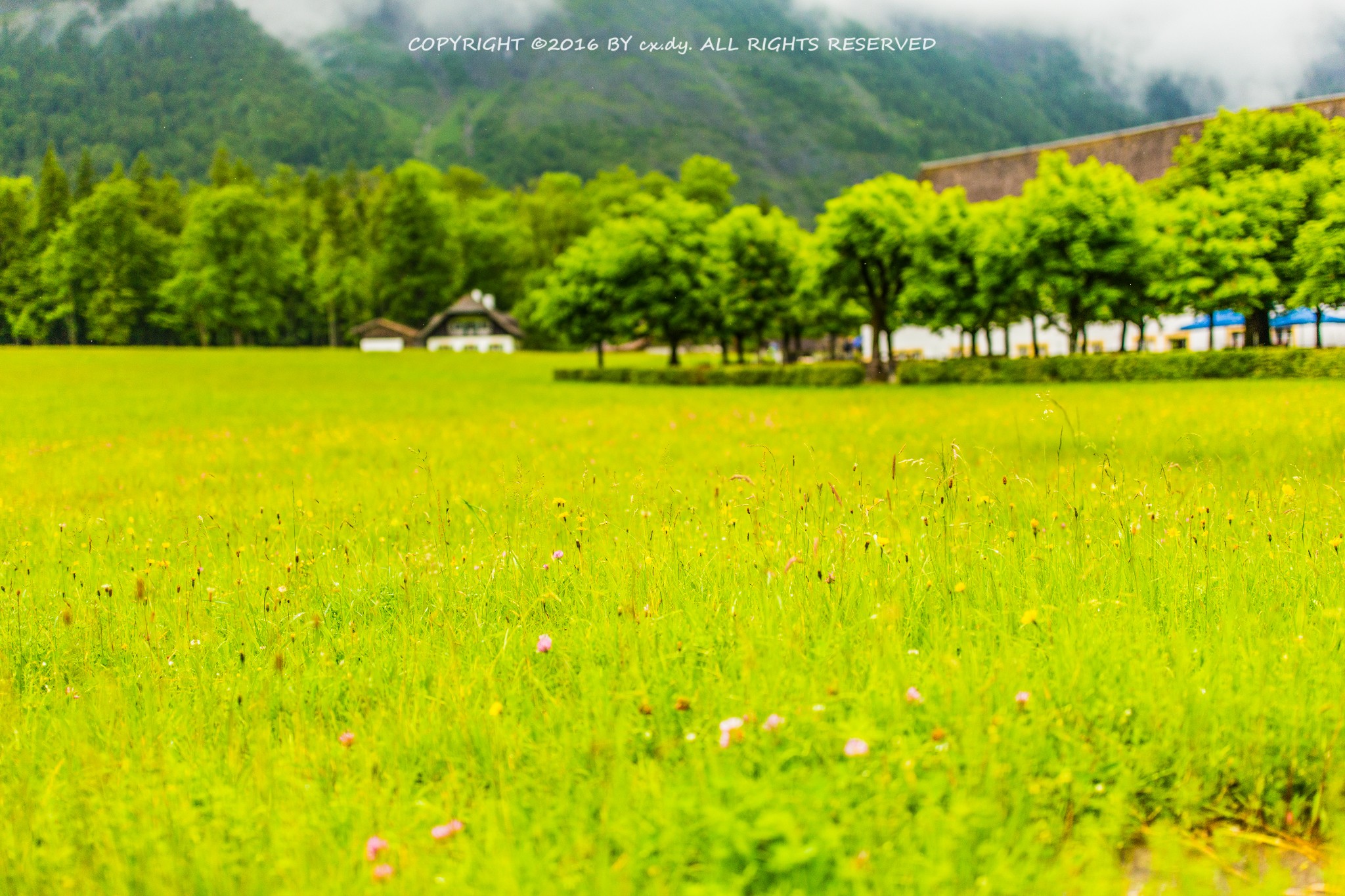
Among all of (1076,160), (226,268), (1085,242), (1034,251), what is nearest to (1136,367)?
(1085,242)

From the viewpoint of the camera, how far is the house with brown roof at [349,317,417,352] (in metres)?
101

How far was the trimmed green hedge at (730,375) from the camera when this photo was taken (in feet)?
126

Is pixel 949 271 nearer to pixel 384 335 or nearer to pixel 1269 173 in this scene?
pixel 1269 173

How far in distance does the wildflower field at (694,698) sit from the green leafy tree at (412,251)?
96.3 meters

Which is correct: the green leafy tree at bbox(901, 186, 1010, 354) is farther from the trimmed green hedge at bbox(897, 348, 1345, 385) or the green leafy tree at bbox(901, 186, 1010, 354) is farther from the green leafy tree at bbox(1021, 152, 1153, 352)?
the trimmed green hedge at bbox(897, 348, 1345, 385)

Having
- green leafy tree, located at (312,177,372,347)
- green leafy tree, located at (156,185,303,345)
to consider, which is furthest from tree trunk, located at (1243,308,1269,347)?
green leafy tree, located at (312,177,372,347)

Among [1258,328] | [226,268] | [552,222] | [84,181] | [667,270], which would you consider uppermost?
[84,181]

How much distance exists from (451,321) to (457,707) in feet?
345

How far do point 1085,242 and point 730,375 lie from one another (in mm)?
17172

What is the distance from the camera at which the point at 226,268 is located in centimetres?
8250

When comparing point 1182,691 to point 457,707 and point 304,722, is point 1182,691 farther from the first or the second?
point 304,722

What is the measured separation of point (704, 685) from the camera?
3.31 meters

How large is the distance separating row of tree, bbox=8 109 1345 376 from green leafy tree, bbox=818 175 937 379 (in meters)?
0.12

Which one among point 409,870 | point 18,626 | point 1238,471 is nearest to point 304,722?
point 409,870
